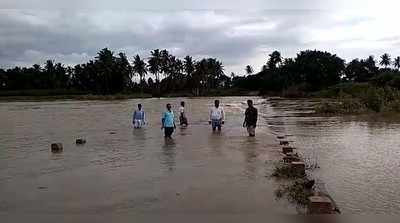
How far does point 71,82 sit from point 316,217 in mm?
111015

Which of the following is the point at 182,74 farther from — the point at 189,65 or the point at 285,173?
the point at 285,173

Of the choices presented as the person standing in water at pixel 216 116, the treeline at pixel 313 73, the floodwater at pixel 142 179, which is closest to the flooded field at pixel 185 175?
the floodwater at pixel 142 179

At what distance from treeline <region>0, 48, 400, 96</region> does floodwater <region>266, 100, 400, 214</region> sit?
7124 centimetres

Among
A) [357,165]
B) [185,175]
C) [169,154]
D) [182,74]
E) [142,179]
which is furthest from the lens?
[182,74]

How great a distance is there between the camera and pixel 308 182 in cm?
823

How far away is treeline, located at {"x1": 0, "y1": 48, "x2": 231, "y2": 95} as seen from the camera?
10425cm

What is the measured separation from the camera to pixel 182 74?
11675cm

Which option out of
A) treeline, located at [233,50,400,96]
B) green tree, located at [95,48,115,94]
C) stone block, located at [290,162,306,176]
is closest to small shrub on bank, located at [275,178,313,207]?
stone block, located at [290,162,306,176]

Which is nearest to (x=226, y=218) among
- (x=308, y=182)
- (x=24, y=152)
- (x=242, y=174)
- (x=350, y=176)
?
(x=308, y=182)

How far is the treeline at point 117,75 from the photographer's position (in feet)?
342

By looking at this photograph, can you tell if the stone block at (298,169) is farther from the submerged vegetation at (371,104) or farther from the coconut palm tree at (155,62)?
the coconut palm tree at (155,62)

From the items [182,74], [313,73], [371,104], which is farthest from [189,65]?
[371,104]

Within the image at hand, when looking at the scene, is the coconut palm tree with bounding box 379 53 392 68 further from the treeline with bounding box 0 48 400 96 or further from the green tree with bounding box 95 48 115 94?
the green tree with bounding box 95 48 115 94

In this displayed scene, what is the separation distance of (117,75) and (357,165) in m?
96.5
